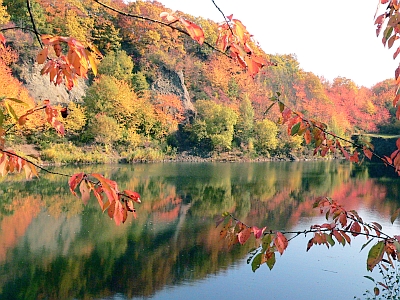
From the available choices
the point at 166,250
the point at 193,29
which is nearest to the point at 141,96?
the point at 166,250

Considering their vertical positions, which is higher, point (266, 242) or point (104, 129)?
point (104, 129)

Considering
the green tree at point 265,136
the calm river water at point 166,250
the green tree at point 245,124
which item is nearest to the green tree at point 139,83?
the green tree at point 245,124

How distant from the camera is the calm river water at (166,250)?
6098 mm

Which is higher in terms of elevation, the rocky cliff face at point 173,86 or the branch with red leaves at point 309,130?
the rocky cliff face at point 173,86

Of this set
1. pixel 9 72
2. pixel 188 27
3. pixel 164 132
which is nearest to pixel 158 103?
pixel 164 132

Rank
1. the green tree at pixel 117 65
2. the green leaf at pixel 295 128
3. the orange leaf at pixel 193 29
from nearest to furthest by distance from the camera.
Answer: the orange leaf at pixel 193 29 < the green leaf at pixel 295 128 < the green tree at pixel 117 65

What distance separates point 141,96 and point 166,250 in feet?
68.8

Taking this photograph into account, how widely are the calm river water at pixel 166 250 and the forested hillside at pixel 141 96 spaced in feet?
30.8

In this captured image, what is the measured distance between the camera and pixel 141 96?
27.9 metres

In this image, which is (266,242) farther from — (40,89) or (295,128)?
(40,89)

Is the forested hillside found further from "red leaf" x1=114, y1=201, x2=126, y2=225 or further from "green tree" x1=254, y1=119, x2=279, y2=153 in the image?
"red leaf" x1=114, y1=201, x2=126, y2=225

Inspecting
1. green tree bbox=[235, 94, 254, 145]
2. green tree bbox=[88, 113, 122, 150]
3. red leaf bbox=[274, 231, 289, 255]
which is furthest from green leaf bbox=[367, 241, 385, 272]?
green tree bbox=[235, 94, 254, 145]

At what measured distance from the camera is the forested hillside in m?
23.4

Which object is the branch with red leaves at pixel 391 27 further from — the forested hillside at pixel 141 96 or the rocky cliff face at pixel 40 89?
the rocky cliff face at pixel 40 89
